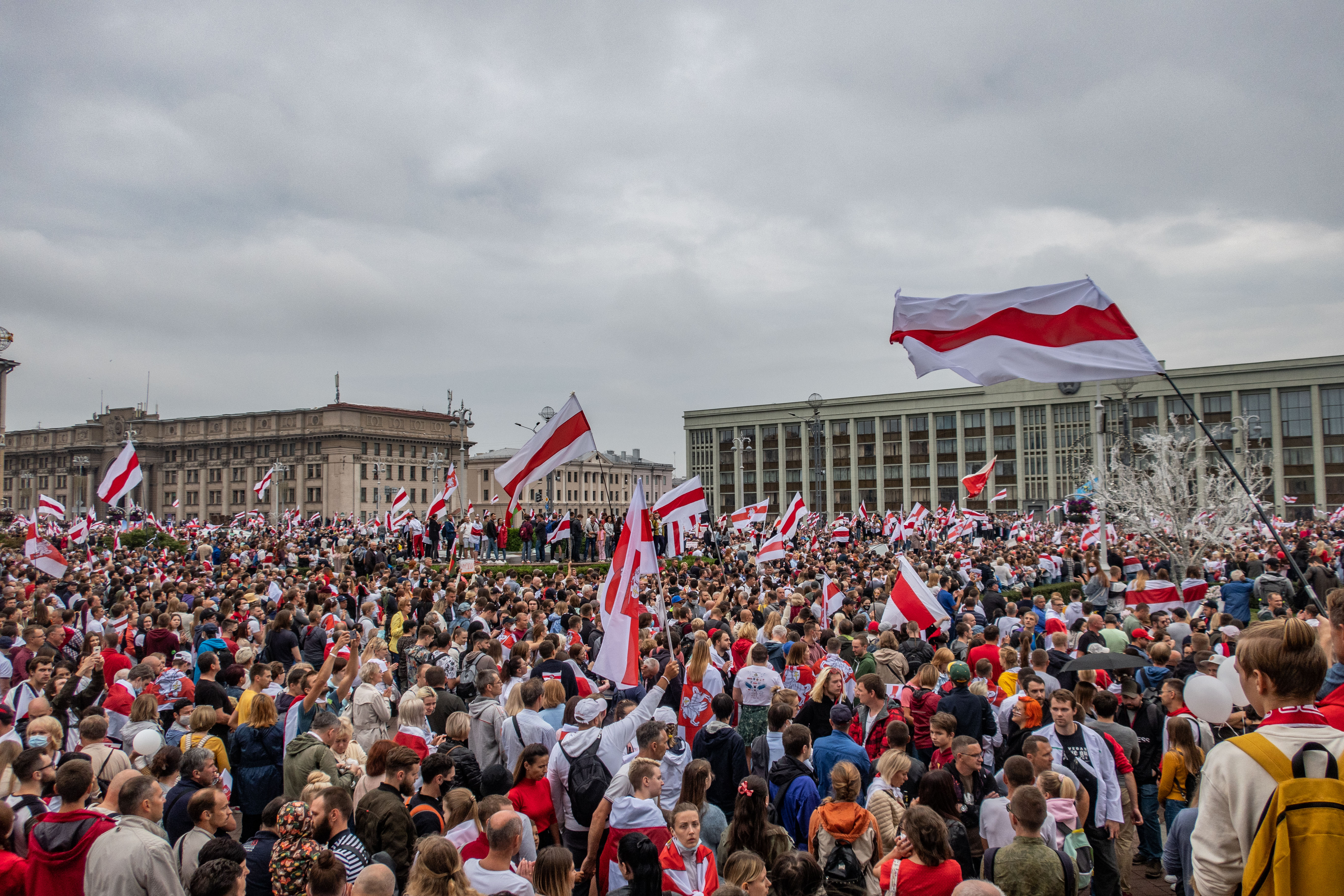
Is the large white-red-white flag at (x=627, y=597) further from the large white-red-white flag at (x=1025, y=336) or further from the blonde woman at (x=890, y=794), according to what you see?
the large white-red-white flag at (x=1025, y=336)

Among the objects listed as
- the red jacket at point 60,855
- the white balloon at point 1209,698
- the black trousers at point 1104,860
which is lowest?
the black trousers at point 1104,860

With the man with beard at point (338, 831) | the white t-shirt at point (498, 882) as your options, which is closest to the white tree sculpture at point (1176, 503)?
the white t-shirt at point (498, 882)

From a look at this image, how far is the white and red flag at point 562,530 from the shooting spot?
90.9ft

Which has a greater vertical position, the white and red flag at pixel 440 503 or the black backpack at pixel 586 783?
the white and red flag at pixel 440 503

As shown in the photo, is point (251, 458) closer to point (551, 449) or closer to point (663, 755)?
point (551, 449)

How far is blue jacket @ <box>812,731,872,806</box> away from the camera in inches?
261

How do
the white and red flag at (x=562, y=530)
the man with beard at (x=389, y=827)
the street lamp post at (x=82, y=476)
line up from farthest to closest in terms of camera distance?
the street lamp post at (x=82, y=476) < the white and red flag at (x=562, y=530) < the man with beard at (x=389, y=827)

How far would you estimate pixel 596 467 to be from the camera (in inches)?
5217

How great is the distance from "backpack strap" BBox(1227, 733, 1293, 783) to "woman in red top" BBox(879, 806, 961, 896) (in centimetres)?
206

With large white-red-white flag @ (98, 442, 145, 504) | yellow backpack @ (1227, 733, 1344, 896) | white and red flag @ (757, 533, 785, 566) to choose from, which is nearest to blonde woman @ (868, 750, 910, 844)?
yellow backpack @ (1227, 733, 1344, 896)

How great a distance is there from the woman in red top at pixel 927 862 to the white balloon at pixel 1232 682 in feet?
5.61

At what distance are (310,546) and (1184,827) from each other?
42.4 m

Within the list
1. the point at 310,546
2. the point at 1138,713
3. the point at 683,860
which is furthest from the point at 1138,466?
the point at 683,860

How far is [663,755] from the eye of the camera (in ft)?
20.1
